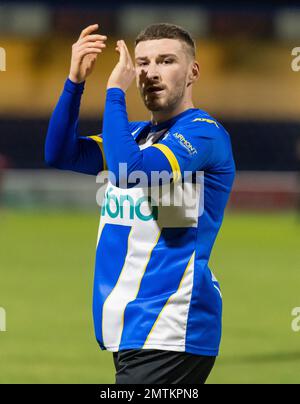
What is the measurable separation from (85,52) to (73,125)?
31 cm

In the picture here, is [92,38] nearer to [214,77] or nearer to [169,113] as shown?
[169,113]

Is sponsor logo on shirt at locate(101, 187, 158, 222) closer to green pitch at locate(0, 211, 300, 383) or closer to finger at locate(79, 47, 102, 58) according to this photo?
finger at locate(79, 47, 102, 58)

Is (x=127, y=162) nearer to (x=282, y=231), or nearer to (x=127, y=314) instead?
(x=127, y=314)

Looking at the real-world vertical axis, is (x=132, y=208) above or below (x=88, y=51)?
below

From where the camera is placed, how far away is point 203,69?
1252 inches

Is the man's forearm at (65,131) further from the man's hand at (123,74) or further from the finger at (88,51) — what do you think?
the man's hand at (123,74)

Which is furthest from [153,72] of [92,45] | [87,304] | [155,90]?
[87,304]

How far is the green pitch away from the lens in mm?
7188

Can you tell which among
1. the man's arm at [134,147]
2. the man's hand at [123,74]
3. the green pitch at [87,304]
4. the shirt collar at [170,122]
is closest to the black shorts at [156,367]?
the man's arm at [134,147]

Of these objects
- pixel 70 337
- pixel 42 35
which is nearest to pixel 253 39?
pixel 42 35

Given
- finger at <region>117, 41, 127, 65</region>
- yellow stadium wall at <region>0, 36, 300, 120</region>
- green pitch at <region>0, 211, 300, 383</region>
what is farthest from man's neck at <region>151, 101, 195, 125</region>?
yellow stadium wall at <region>0, 36, 300, 120</region>

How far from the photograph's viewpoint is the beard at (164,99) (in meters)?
3.70

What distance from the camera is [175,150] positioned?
141 inches
